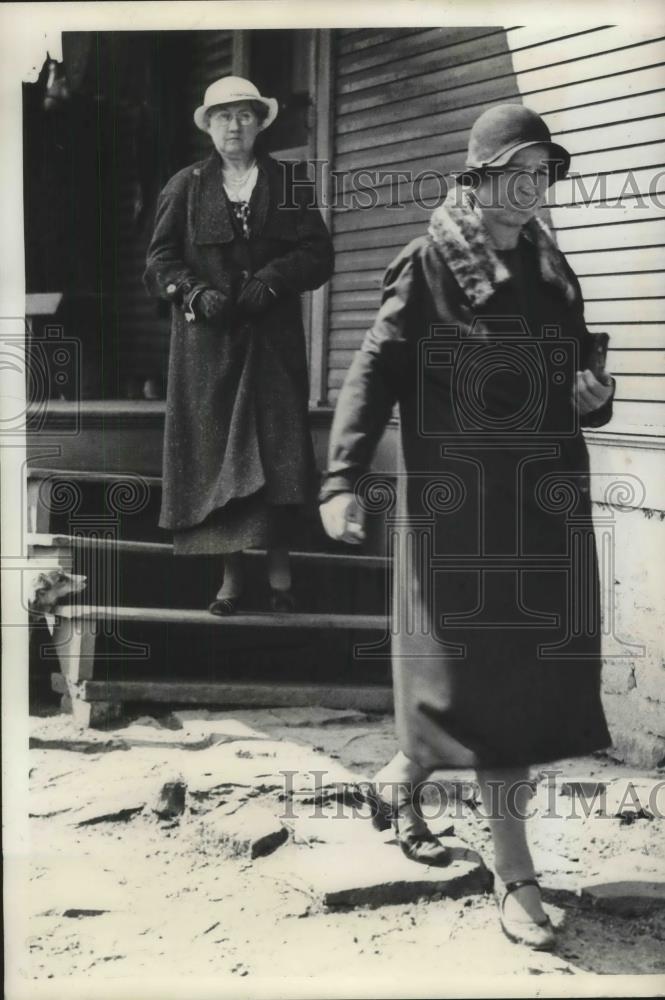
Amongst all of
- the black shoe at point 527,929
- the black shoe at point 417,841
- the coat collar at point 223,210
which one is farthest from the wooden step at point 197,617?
the coat collar at point 223,210

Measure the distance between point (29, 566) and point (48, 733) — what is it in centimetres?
64

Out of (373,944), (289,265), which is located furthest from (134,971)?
(289,265)

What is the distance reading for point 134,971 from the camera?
155 inches

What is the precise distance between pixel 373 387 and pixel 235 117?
1.22 meters

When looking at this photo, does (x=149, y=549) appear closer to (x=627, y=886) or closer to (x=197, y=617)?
(x=197, y=617)

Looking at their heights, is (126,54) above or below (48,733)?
above

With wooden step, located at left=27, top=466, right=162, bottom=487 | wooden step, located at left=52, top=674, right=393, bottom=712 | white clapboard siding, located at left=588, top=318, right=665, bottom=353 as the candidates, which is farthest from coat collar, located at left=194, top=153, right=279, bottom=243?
wooden step, located at left=52, top=674, right=393, bottom=712

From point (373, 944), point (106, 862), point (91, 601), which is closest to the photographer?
point (373, 944)

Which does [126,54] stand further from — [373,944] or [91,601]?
[373,944]

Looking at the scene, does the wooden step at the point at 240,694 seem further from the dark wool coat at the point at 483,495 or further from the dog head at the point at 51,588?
the dark wool coat at the point at 483,495

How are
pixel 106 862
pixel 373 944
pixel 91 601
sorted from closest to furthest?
pixel 373 944
pixel 106 862
pixel 91 601

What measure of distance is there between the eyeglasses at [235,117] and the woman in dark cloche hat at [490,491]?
818 mm

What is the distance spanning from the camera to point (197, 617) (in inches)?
174

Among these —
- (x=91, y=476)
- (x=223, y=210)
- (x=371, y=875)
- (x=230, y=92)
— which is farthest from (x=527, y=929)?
(x=230, y=92)
